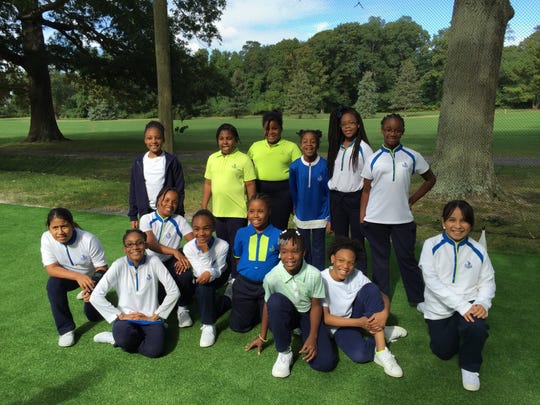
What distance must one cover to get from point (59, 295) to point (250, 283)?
58.2 inches

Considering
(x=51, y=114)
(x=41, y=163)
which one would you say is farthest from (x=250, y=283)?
(x=51, y=114)

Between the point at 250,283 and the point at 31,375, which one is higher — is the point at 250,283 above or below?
above

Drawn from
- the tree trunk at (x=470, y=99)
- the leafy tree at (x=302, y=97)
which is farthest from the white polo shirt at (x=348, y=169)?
the leafy tree at (x=302, y=97)

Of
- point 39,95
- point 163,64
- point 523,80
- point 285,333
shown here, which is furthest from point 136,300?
point 523,80

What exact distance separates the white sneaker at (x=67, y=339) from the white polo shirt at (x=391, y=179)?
2.58 meters

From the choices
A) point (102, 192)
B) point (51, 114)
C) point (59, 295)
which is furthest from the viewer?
point (51, 114)

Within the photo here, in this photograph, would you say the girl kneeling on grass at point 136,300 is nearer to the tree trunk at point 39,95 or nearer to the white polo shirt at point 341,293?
the white polo shirt at point 341,293

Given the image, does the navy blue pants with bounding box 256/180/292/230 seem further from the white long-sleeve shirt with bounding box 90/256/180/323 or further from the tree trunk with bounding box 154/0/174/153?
the tree trunk with bounding box 154/0/174/153

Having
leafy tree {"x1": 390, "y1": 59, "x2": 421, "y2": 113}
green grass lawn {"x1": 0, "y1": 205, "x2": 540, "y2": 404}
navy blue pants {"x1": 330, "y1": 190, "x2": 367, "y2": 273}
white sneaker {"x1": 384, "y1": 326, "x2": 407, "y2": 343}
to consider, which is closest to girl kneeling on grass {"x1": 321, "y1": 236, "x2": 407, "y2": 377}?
green grass lawn {"x1": 0, "y1": 205, "x2": 540, "y2": 404}

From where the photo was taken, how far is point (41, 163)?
1532cm

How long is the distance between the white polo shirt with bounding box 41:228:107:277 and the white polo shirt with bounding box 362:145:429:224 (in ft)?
7.57

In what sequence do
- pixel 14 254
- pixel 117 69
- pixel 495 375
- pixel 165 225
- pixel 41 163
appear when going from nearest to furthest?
pixel 495 375, pixel 165 225, pixel 14 254, pixel 41 163, pixel 117 69

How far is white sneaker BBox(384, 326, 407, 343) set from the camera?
129 inches

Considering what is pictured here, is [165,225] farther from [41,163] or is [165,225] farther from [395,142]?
[41,163]
